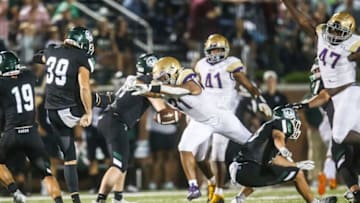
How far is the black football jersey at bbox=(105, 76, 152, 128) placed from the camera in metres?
12.5

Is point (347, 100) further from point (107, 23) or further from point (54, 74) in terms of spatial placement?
point (107, 23)

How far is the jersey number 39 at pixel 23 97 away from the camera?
11875 millimetres

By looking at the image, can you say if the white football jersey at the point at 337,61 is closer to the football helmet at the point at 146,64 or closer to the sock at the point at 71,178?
the football helmet at the point at 146,64

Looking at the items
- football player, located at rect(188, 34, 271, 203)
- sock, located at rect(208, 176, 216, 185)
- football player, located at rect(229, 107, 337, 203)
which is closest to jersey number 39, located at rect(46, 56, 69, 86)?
football player, located at rect(188, 34, 271, 203)

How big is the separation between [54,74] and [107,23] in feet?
18.2

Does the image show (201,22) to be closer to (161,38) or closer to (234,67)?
(161,38)

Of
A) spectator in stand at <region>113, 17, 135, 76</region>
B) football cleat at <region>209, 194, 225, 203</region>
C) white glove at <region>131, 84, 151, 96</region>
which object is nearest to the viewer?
white glove at <region>131, 84, 151, 96</region>

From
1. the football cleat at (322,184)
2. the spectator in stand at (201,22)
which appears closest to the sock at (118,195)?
the football cleat at (322,184)

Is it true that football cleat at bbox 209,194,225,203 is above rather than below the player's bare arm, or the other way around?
below

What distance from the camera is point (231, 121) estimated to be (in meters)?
12.2

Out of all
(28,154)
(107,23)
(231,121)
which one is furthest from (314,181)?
(28,154)

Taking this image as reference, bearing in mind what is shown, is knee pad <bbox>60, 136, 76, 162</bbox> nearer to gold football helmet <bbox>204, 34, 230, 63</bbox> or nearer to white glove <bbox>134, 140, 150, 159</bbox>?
gold football helmet <bbox>204, 34, 230, 63</bbox>

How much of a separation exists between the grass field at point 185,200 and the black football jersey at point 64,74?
1.93 m

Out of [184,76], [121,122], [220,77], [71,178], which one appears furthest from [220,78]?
[71,178]
